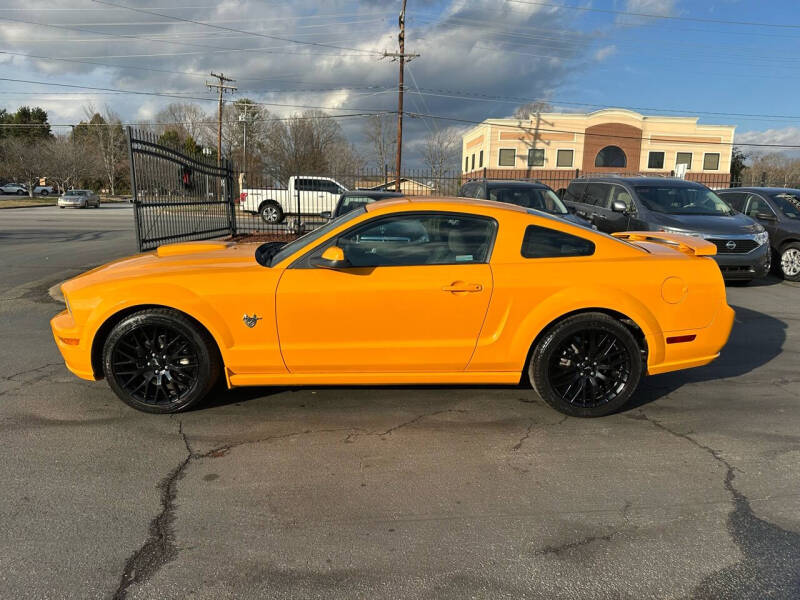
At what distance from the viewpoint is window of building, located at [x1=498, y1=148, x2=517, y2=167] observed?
48250mm

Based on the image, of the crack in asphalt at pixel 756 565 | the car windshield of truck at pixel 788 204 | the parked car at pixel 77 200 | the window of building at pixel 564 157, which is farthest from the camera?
the window of building at pixel 564 157

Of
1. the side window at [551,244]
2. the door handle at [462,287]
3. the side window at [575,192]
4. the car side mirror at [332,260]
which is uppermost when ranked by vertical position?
the side window at [575,192]

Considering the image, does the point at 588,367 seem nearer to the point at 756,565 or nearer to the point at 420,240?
the point at 420,240

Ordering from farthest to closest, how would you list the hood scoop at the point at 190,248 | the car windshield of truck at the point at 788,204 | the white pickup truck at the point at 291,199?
1. the white pickup truck at the point at 291,199
2. the car windshield of truck at the point at 788,204
3. the hood scoop at the point at 190,248

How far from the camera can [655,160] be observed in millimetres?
49125

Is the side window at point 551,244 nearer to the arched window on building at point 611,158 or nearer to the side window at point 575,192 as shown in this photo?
the side window at point 575,192

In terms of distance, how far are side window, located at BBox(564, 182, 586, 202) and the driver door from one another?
8.78m

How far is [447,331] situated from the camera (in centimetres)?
380

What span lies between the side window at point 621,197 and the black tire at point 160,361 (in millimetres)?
8457

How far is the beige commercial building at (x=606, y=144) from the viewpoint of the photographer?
47.9 m

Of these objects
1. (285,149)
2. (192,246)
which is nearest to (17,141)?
(285,149)

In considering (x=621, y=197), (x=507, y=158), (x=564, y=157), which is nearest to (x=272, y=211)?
(x=621, y=197)

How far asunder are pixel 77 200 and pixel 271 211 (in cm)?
2574

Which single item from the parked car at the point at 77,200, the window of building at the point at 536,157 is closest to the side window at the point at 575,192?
the window of building at the point at 536,157
